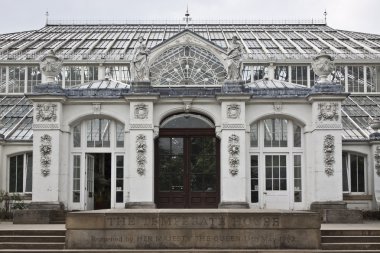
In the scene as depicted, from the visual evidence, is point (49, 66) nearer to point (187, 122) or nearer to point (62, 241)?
point (187, 122)

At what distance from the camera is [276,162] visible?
26.4m

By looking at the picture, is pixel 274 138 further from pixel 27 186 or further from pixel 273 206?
pixel 27 186

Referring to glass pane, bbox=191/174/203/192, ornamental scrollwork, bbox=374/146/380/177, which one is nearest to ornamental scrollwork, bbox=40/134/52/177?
glass pane, bbox=191/174/203/192

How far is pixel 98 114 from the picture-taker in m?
26.1

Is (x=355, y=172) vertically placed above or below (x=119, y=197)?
above

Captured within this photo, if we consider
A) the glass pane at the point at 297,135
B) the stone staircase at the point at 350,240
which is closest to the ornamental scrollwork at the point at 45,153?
the glass pane at the point at 297,135

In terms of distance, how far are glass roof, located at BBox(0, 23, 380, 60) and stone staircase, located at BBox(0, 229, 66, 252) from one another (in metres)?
20.7

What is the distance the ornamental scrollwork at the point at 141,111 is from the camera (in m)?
25.7

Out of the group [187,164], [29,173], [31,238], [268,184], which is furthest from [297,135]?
[31,238]

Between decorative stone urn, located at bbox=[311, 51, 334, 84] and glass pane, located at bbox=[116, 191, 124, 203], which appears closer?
decorative stone urn, located at bbox=[311, 51, 334, 84]

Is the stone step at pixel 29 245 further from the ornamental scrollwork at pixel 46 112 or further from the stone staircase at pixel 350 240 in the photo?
the ornamental scrollwork at pixel 46 112

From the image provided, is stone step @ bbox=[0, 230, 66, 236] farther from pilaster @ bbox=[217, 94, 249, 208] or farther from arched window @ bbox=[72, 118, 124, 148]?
pilaster @ bbox=[217, 94, 249, 208]

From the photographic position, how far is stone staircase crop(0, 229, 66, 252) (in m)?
18.1

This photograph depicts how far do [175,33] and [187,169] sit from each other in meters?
19.5
